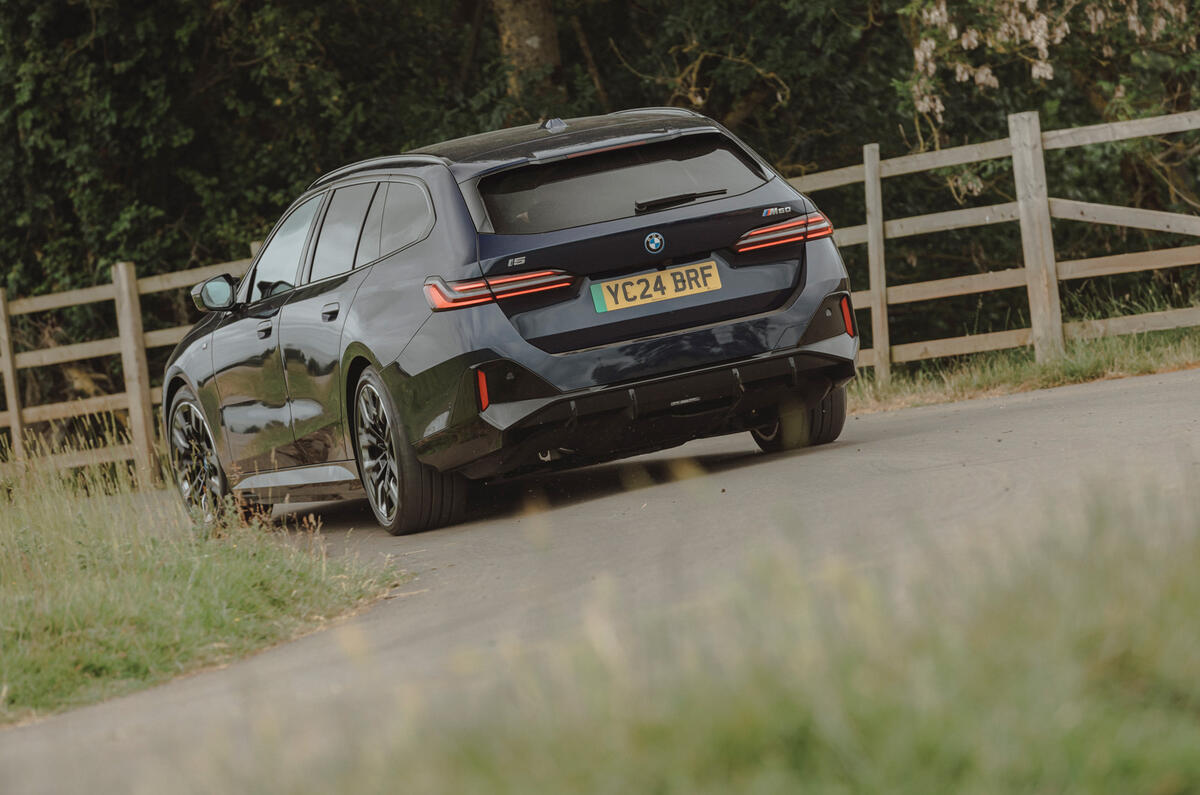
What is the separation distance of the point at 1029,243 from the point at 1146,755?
1093 centimetres

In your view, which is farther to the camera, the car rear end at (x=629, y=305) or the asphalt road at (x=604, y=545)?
the car rear end at (x=629, y=305)

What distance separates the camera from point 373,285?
8.44 metres

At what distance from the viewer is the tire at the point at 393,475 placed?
27.2 feet

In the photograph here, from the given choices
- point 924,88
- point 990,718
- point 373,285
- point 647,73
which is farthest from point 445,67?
point 990,718

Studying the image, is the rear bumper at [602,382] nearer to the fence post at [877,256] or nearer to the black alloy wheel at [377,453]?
the black alloy wheel at [377,453]

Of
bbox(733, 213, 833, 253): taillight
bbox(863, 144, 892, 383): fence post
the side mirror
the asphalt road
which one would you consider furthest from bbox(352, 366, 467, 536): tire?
bbox(863, 144, 892, 383): fence post

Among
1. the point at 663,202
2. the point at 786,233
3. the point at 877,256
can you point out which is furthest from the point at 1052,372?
the point at 663,202

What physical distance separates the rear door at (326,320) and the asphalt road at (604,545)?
24.4 inches

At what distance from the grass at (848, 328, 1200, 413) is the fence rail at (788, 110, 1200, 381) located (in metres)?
0.19

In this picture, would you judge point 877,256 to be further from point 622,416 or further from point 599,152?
point 622,416

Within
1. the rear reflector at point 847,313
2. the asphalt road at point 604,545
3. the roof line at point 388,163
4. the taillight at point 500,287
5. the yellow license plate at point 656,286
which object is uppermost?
the roof line at point 388,163

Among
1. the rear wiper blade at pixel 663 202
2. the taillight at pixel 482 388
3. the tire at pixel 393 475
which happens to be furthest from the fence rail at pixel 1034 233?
the taillight at pixel 482 388

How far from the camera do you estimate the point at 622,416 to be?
7.97 m

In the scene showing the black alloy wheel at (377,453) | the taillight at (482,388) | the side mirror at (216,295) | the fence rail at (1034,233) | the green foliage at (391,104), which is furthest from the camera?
the green foliage at (391,104)
